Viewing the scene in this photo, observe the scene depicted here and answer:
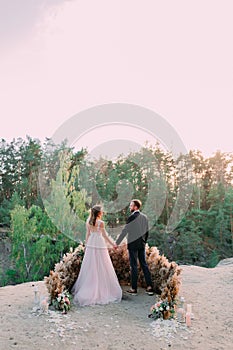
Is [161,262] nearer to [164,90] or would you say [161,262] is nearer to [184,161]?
[164,90]

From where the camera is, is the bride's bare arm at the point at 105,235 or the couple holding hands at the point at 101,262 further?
the bride's bare arm at the point at 105,235

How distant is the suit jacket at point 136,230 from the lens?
5.96 m

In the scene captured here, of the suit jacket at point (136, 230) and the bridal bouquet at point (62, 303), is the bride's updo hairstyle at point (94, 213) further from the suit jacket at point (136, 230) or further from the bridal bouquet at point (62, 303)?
the bridal bouquet at point (62, 303)

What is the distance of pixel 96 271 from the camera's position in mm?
5773

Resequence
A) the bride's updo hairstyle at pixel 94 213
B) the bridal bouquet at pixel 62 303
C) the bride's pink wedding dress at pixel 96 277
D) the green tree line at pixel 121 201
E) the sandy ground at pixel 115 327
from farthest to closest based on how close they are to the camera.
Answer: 1. the green tree line at pixel 121 201
2. the bride's updo hairstyle at pixel 94 213
3. the bride's pink wedding dress at pixel 96 277
4. the bridal bouquet at pixel 62 303
5. the sandy ground at pixel 115 327

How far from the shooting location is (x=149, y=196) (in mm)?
20609

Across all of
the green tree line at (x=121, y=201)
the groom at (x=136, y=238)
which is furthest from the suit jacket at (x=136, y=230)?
the green tree line at (x=121, y=201)

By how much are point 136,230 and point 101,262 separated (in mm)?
871

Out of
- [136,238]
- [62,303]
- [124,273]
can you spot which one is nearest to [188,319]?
[136,238]

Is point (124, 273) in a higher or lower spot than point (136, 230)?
lower

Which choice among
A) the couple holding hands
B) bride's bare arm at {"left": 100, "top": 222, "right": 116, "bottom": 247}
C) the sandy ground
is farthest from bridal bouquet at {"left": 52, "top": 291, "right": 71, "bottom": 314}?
bride's bare arm at {"left": 100, "top": 222, "right": 116, "bottom": 247}

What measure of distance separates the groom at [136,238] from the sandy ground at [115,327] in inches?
12.9

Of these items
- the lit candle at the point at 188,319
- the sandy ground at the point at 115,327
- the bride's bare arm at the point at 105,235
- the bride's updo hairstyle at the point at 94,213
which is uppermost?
the bride's updo hairstyle at the point at 94,213

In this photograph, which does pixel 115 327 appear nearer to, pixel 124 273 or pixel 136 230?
pixel 136 230
